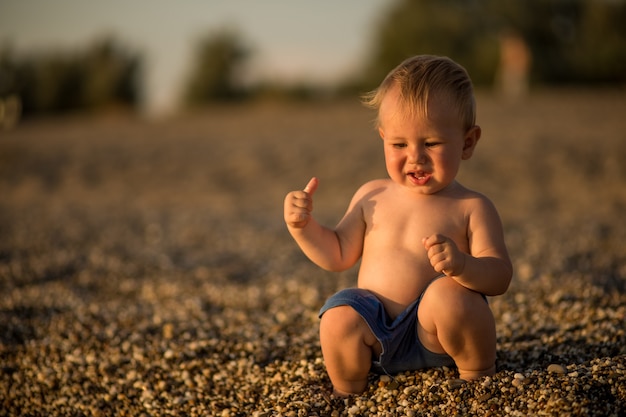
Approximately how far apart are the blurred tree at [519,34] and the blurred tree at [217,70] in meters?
5.61

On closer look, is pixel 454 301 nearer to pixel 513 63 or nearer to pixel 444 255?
pixel 444 255

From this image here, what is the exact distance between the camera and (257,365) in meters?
3.02

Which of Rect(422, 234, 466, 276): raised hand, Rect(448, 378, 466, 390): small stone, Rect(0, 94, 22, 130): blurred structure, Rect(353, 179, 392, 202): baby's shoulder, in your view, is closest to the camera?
Rect(422, 234, 466, 276): raised hand

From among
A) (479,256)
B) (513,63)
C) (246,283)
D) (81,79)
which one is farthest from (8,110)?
(513,63)

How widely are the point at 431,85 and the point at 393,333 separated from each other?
0.98m

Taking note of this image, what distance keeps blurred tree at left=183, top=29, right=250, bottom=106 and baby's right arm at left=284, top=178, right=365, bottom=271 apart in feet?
80.0

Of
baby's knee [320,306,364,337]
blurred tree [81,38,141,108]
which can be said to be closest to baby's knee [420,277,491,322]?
baby's knee [320,306,364,337]

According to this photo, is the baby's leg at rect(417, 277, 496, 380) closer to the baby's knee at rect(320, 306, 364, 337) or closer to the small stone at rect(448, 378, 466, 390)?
the small stone at rect(448, 378, 466, 390)

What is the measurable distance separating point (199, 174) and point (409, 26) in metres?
19.5

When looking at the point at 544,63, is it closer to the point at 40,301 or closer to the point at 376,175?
the point at 376,175

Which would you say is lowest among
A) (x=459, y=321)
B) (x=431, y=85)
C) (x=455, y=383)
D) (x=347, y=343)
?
(x=455, y=383)

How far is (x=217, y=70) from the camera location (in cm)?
2656

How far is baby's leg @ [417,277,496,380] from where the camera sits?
7.50ft

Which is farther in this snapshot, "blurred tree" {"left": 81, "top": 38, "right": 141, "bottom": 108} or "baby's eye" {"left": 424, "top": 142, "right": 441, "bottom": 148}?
"blurred tree" {"left": 81, "top": 38, "right": 141, "bottom": 108}
